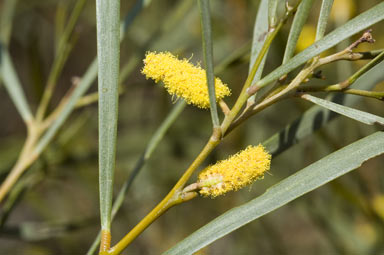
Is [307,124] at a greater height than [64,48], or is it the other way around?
[64,48]

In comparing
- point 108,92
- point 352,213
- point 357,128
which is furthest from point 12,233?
point 352,213

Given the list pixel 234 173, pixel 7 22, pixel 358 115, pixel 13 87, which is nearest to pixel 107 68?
pixel 234 173

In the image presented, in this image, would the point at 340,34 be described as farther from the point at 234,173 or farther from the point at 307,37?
the point at 307,37

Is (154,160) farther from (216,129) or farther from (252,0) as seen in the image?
(216,129)

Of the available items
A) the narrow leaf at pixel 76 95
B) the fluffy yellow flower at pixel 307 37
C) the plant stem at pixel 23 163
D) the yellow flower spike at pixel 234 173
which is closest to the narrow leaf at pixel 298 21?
the yellow flower spike at pixel 234 173

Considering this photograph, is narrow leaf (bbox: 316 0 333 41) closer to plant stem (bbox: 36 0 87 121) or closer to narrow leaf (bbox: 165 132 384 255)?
narrow leaf (bbox: 165 132 384 255)

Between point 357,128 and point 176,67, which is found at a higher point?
point 357,128

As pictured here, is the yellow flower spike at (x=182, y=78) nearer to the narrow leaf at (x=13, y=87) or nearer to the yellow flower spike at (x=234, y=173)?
the yellow flower spike at (x=234, y=173)

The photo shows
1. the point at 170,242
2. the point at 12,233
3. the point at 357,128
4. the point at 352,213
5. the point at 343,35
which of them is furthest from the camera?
the point at 170,242
